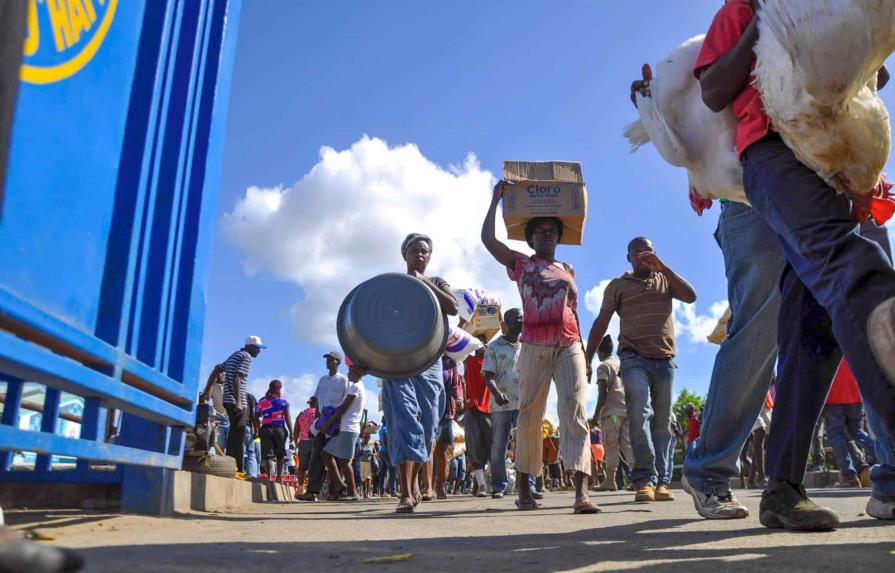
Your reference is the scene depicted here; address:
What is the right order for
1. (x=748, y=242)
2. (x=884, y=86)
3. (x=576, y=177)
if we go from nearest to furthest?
1. (x=884, y=86)
2. (x=748, y=242)
3. (x=576, y=177)

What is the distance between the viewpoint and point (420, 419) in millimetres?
5863

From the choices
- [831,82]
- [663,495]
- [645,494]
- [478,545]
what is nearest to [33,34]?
[478,545]

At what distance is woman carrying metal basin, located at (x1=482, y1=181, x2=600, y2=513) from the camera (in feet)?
15.6

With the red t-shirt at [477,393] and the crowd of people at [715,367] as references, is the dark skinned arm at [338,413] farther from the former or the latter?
the red t-shirt at [477,393]

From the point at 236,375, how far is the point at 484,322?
4.24 m

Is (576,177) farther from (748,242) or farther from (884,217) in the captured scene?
(884,217)

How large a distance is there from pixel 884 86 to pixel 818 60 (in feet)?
3.87

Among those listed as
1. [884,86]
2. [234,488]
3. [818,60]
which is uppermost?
[884,86]

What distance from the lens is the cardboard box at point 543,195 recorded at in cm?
539

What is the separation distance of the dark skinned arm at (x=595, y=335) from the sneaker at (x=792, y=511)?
2.72 metres

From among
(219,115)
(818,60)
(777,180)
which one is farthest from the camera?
(219,115)

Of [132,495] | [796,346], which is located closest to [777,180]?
[796,346]

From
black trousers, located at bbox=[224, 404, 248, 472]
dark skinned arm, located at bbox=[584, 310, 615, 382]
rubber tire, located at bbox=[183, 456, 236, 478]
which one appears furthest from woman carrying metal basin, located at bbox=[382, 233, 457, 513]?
black trousers, located at bbox=[224, 404, 248, 472]

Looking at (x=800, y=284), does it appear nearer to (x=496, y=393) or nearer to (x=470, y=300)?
(x=496, y=393)
